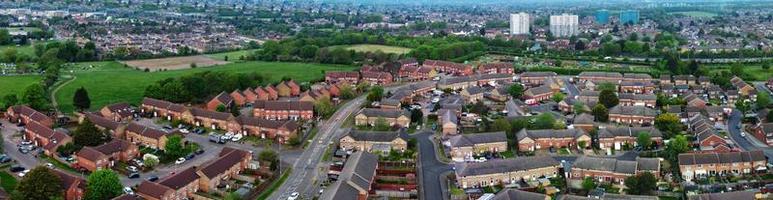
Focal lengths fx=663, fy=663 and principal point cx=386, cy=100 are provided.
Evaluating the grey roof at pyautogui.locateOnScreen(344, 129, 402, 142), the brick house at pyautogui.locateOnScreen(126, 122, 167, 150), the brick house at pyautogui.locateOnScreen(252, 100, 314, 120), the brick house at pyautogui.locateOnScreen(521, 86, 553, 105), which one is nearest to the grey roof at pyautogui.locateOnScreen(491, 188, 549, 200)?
the grey roof at pyautogui.locateOnScreen(344, 129, 402, 142)

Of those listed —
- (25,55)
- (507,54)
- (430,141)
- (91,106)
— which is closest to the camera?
(430,141)

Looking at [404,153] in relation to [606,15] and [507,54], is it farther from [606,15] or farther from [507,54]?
[606,15]

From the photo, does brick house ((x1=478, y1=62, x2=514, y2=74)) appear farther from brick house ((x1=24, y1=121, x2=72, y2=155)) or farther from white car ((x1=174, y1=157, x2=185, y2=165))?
brick house ((x1=24, y1=121, x2=72, y2=155))

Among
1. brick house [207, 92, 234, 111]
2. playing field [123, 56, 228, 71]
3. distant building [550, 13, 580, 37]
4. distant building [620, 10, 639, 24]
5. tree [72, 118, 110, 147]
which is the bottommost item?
distant building [620, 10, 639, 24]

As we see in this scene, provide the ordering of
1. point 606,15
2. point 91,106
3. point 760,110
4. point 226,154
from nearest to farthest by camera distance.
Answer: point 226,154, point 760,110, point 91,106, point 606,15

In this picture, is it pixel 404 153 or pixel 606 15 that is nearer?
pixel 404 153

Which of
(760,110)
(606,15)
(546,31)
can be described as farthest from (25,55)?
(606,15)

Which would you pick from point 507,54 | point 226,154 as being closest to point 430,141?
point 226,154
